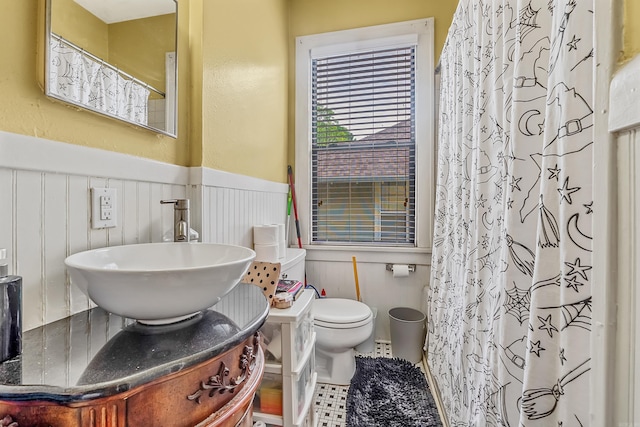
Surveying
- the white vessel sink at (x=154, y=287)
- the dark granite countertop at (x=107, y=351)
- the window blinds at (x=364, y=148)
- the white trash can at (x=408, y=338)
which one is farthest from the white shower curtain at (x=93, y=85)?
the white trash can at (x=408, y=338)

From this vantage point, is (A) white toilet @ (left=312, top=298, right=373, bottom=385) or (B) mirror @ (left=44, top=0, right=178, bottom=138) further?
(A) white toilet @ (left=312, top=298, right=373, bottom=385)

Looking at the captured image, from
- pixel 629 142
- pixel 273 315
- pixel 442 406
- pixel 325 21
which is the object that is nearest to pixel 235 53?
pixel 325 21

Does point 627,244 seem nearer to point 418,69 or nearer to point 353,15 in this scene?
point 418,69

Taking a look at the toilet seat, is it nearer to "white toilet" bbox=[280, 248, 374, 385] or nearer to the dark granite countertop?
"white toilet" bbox=[280, 248, 374, 385]

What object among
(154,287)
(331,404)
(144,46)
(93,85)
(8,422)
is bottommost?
(331,404)

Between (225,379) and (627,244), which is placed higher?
(627,244)

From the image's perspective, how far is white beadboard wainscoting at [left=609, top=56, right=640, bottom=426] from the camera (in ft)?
1.12

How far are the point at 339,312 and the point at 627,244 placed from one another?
1.47 metres

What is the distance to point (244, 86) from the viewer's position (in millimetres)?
1489

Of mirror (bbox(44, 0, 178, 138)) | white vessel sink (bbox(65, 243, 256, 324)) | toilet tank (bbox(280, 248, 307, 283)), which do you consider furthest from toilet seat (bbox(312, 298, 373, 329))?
mirror (bbox(44, 0, 178, 138))

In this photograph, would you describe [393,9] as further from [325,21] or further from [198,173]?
[198,173]

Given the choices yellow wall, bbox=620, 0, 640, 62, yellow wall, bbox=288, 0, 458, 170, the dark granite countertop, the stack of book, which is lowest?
the stack of book

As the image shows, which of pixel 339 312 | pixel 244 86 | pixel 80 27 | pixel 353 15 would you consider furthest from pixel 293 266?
pixel 353 15

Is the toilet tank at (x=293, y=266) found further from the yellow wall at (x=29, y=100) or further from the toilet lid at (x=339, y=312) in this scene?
the yellow wall at (x=29, y=100)
